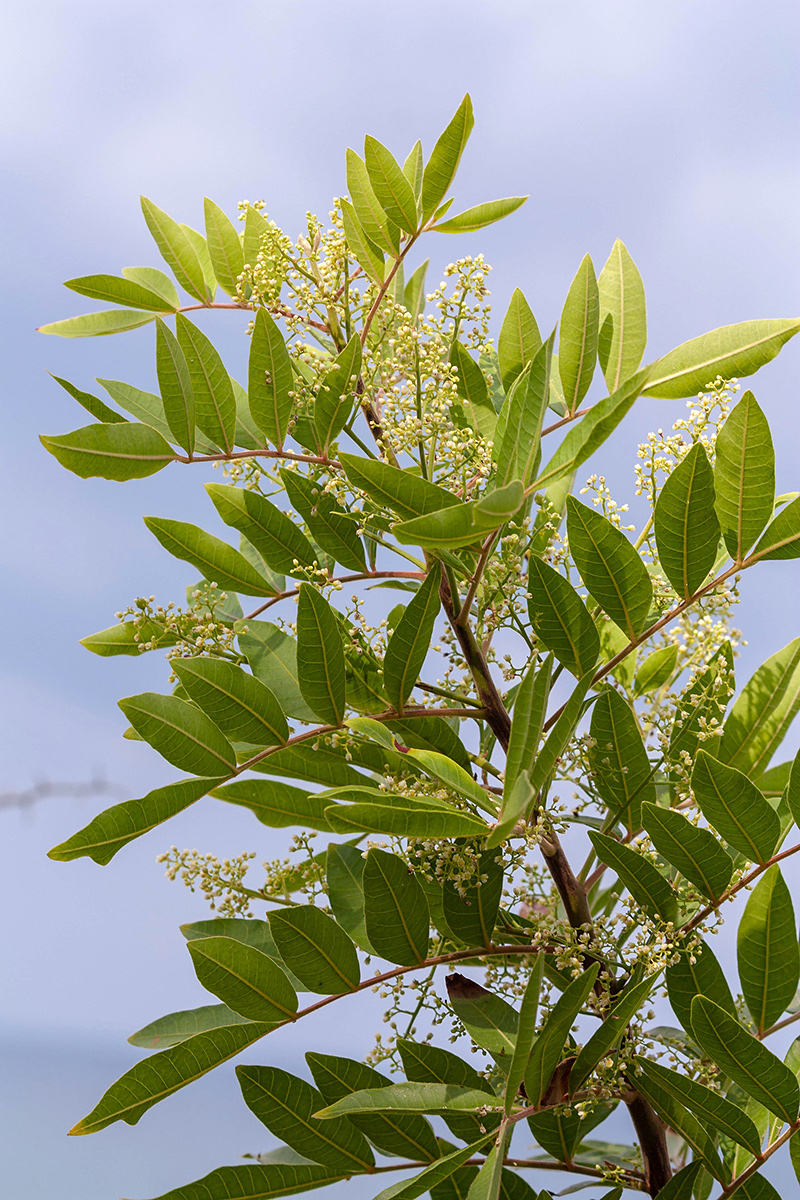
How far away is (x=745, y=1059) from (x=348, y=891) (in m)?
0.46

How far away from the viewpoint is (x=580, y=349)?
3.87 ft

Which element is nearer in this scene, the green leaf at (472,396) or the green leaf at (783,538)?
the green leaf at (783,538)

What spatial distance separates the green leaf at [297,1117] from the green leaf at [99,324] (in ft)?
3.19

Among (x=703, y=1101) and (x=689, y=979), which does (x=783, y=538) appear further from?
(x=703, y=1101)

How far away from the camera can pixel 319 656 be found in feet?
3.33

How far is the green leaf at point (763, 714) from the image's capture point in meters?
1.18

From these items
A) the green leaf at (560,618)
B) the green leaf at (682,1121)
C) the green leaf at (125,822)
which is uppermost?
the green leaf at (560,618)

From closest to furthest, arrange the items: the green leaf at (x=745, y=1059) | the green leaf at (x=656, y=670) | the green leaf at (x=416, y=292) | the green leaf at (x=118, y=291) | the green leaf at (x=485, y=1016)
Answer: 1. the green leaf at (x=745, y=1059)
2. the green leaf at (x=485, y=1016)
3. the green leaf at (x=118, y=291)
4. the green leaf at (x=656, y=670)
5. the green leaf at (x=416, y=292)

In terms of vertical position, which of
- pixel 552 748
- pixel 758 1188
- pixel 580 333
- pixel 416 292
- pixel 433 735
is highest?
pixel 416 292

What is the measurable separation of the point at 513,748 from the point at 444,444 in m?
0.40

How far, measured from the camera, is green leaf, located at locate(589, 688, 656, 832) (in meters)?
1.13

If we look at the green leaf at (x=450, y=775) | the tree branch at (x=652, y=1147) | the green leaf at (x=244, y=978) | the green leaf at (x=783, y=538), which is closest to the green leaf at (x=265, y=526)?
the green leaf at (x=450, y=775)

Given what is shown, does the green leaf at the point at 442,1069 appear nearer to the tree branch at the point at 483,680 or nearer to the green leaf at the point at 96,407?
the tree branch at the point at 483,680

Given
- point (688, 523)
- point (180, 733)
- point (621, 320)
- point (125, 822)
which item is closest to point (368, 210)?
point (621, 320)
